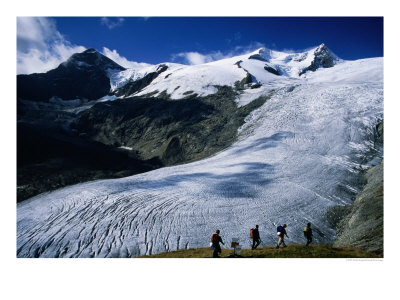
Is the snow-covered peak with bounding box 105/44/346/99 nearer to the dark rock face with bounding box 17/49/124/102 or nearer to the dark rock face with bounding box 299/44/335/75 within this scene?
the dark rock face with bounding box 299/44/335/75

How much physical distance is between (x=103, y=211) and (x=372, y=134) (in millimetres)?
25951

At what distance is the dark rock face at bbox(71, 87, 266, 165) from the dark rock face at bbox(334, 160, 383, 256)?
1593cm

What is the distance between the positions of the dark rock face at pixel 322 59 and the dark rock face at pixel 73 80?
251ft

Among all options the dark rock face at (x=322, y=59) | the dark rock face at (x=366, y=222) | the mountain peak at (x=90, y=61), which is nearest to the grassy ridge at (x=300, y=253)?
the dark rock face at (x=366, y=222)

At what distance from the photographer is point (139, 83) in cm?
8494

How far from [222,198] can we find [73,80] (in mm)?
91510

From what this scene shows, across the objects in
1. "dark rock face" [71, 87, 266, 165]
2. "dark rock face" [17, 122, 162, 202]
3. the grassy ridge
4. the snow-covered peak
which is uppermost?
the snow-covered peak

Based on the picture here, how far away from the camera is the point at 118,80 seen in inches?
3819

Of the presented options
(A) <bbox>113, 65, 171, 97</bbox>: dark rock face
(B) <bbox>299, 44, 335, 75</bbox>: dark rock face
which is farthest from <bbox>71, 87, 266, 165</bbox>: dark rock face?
(B) <bbox>299, 44, 335, 75</bbox>: dark rock face

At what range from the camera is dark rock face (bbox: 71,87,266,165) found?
34.2 meters

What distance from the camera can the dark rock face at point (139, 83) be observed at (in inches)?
3255

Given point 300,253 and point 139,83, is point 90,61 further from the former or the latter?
point 300,253

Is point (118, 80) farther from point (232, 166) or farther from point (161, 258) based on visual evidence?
point (161, 258)

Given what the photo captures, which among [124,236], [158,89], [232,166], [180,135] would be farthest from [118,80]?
[124,236]
